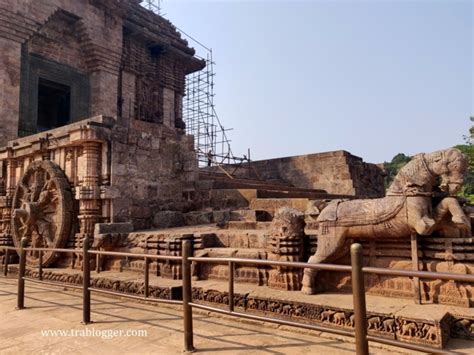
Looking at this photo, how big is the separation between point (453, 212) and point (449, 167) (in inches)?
18.0

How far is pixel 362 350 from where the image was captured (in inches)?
86.2

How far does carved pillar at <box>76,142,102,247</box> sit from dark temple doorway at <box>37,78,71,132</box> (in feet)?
27.2

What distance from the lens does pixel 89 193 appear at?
22.9 ft

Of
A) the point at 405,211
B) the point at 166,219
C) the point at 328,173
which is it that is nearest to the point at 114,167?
the point at 166,219

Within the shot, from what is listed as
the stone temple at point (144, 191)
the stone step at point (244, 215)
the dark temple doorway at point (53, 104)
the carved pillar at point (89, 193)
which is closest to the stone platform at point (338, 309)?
the stone temple at point (144, 191)

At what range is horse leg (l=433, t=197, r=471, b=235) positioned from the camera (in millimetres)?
3598

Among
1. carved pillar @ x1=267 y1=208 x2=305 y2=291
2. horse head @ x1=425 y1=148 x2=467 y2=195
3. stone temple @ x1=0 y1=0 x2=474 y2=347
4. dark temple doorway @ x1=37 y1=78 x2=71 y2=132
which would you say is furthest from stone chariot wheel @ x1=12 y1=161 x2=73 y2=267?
dark temple doorway @ x1=37 y1=78 x2=71 y2=132

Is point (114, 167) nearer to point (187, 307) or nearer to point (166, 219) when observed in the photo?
point (166, 219)

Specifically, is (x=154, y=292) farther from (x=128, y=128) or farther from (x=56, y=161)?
(x=56, y=161)

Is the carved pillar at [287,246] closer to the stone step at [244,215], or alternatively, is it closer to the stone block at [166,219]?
the stone step at [244,215]

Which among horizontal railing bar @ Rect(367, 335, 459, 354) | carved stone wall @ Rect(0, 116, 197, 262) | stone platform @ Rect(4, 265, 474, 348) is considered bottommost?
stone platform @ Rect(4, 265, 474, 348)

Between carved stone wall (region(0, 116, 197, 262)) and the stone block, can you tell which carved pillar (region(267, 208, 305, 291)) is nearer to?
the stone block

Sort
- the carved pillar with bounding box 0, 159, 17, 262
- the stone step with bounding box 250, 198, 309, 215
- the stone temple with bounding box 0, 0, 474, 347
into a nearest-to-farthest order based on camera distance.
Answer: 1. the stone temple with bounding box 0, 0, 474, 347
2. the stone step with bounding box 250, 198, 309, 215
3. the carved pillar with bounding box 0, 159, 17, 262

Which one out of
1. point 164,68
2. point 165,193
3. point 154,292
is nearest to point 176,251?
point 154,292
